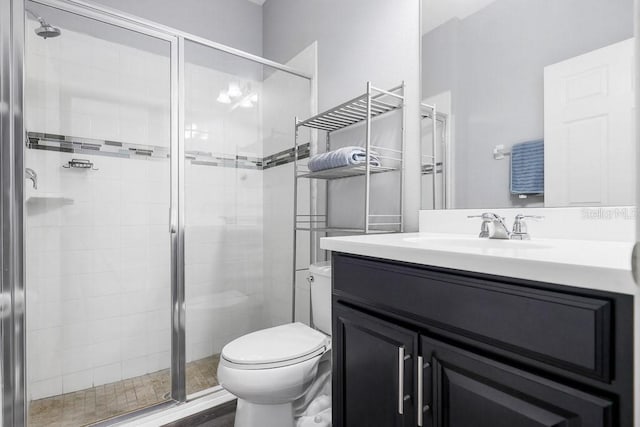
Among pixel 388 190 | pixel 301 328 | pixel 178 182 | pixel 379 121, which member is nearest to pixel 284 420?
pixel 301 328

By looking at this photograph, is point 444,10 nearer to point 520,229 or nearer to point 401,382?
point 520,229

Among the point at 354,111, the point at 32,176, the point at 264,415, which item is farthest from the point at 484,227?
the point at 32,176

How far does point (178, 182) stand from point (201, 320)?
77 cm

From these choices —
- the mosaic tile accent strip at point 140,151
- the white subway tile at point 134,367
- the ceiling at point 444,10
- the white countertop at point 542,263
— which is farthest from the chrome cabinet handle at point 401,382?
the white subway tile at point 134,367

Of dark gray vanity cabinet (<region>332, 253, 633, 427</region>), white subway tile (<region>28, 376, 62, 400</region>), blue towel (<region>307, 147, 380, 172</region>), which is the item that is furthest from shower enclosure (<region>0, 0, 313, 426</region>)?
dark gray vanity cabinet (<region>332, 253, 633, 427</region>)

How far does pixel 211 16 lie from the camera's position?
7.60 feet

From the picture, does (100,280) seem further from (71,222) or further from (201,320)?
(201,320)

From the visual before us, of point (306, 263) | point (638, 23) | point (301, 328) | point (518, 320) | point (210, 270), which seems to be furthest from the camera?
point (306, 263)

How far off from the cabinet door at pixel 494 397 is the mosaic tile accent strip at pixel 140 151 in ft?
5.05

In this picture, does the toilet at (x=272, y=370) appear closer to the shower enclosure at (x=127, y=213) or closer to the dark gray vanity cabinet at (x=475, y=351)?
the dark gray vanity cabinet at (x=475, y=351)

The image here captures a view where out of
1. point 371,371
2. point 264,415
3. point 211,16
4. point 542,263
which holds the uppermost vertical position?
point 211,16

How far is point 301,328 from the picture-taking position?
5.10 feet

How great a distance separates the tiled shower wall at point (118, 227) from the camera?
63.3 inches

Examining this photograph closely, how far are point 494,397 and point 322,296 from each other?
952 mm
